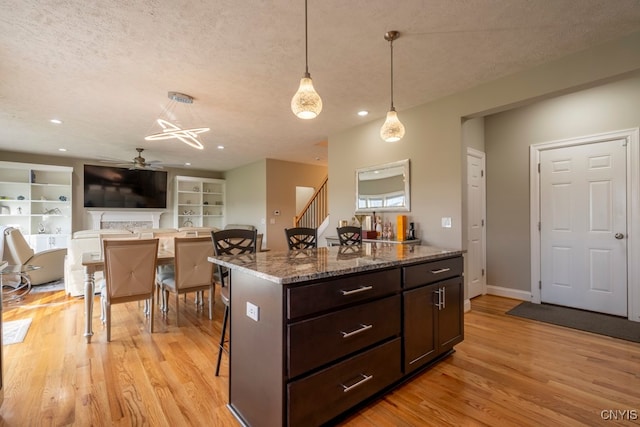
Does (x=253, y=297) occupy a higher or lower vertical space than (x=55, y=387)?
higher

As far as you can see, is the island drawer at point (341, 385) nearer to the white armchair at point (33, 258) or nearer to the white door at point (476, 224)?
the white door at point (476, 224)

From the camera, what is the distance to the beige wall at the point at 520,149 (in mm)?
3496

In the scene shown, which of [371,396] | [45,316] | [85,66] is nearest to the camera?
[371,396]

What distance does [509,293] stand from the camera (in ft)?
13.8

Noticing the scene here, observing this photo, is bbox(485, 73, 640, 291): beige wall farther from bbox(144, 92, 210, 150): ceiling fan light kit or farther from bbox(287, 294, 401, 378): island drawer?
bbox(144, 92, 210, 150): ceiling fan light kit

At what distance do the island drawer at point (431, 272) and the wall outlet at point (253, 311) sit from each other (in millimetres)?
995

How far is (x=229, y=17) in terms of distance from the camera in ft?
6.91

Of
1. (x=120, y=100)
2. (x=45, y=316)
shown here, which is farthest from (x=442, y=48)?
(x=45, y=316)

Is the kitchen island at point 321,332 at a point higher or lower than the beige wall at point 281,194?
lower

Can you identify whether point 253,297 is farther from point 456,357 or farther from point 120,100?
point 120,100

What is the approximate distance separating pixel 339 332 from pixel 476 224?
11.4 feet

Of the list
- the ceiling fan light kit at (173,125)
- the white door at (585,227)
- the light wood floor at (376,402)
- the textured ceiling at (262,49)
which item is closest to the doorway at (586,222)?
the white door at (585,227)

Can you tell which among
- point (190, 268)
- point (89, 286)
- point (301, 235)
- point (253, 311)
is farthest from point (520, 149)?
point (89, 286)

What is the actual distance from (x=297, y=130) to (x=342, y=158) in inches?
35.1
